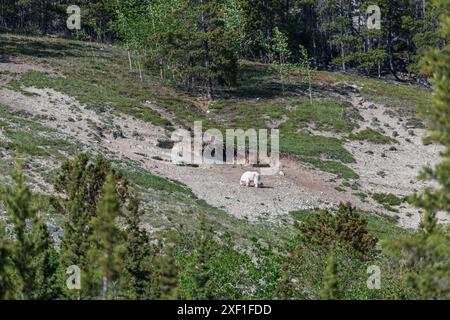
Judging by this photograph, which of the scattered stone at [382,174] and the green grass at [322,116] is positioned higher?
the green grass at [322,116]

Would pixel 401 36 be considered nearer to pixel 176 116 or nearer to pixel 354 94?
pixel 354 94

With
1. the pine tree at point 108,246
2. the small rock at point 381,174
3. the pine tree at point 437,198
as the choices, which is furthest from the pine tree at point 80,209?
the small rock at point 381,174

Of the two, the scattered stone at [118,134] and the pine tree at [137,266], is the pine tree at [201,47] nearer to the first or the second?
the scattered stone at [118,134]

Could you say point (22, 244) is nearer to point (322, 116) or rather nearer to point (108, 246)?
point (108, 246)

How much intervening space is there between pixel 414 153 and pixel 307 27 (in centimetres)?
6057

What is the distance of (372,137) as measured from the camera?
57.4 metres

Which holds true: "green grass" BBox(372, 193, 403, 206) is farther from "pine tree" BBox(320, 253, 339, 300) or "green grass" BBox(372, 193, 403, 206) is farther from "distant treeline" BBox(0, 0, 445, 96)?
"pine tree" BBox(320, 253, 339, 300)

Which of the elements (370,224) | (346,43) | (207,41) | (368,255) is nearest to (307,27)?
(346,43)

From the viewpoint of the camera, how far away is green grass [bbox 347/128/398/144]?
56.7 meters

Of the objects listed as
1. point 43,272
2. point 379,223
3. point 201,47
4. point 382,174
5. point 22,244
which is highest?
point 201,47

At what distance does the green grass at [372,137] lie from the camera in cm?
5668

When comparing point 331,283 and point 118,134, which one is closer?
point 331,283

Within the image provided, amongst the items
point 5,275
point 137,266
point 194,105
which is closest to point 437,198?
point 137,266

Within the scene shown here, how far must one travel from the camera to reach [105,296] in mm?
12609
